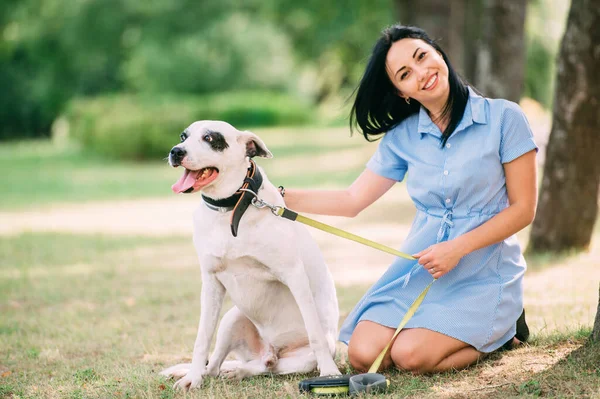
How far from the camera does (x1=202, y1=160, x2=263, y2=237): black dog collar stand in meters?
3.47

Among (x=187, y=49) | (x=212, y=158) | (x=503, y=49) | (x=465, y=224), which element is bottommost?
(x=465, y=224)

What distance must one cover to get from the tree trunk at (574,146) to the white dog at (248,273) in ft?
11.1

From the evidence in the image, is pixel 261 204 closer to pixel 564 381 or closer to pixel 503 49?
pixel 564 381

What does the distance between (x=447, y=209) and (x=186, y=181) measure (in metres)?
1.38

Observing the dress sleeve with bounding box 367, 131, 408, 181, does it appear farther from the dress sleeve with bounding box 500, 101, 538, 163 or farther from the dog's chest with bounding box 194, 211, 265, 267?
the dog's chest with bounding box 194, 211, 265, 267

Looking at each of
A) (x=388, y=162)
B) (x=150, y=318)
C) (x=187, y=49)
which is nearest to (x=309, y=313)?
(x=388, y=162)

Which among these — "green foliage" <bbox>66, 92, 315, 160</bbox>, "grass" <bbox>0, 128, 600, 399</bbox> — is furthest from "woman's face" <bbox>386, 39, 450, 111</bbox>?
"green foliage" <bbox>66, 92, 315, 160</bbox>

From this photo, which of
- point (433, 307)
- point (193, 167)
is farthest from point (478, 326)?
point (193, 167)

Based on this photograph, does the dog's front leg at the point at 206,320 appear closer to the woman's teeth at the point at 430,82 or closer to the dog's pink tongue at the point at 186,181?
the dog's pink tongue at the point at 186,181

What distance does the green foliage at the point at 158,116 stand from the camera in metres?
20.6

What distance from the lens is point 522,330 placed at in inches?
157

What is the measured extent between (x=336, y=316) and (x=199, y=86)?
23.2 meters

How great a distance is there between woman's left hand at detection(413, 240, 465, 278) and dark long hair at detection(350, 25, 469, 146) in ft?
1.91

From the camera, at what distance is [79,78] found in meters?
35.9
